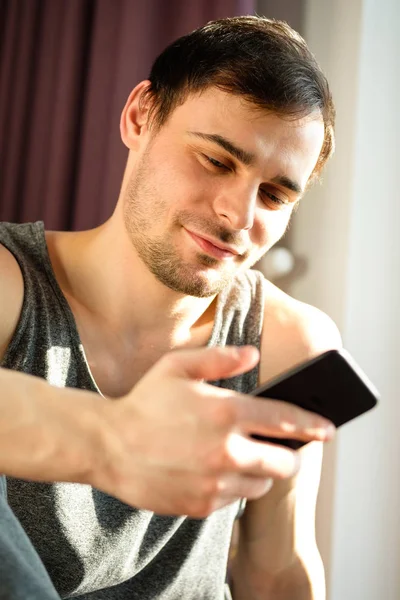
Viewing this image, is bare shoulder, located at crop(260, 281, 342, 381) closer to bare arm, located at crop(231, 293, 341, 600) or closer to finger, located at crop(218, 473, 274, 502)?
bare arm, located at crop(231, 293, 341, 600)

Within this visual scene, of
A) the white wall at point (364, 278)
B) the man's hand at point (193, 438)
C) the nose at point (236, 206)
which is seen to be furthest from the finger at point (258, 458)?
the white wall at point (364, 278)

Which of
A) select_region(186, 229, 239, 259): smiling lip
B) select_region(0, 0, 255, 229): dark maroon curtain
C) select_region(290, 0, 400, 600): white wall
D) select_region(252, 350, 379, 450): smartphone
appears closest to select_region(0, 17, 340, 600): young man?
select_region(186, 229, 239, 259): smiling lip

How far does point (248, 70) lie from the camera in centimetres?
107

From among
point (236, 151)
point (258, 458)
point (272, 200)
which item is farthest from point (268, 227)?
point (258, 458)

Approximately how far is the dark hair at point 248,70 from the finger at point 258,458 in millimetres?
634

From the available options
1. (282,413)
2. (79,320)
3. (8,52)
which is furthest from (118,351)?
(8,52)

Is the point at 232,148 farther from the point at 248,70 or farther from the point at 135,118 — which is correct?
the point at 135,118

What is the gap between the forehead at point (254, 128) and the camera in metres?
1.04

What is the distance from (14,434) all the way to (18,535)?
110 mm

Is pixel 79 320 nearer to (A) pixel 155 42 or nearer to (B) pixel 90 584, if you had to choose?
(B) pixel 90 584

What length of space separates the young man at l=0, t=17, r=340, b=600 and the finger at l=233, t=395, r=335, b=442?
10.0 inches

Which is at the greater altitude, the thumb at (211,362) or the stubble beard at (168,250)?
the thumb at (211,362)

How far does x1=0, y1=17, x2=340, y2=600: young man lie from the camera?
104 centimetres

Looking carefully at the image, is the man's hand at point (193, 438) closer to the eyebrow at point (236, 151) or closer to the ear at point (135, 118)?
the eyebrow at point (236, 151)
